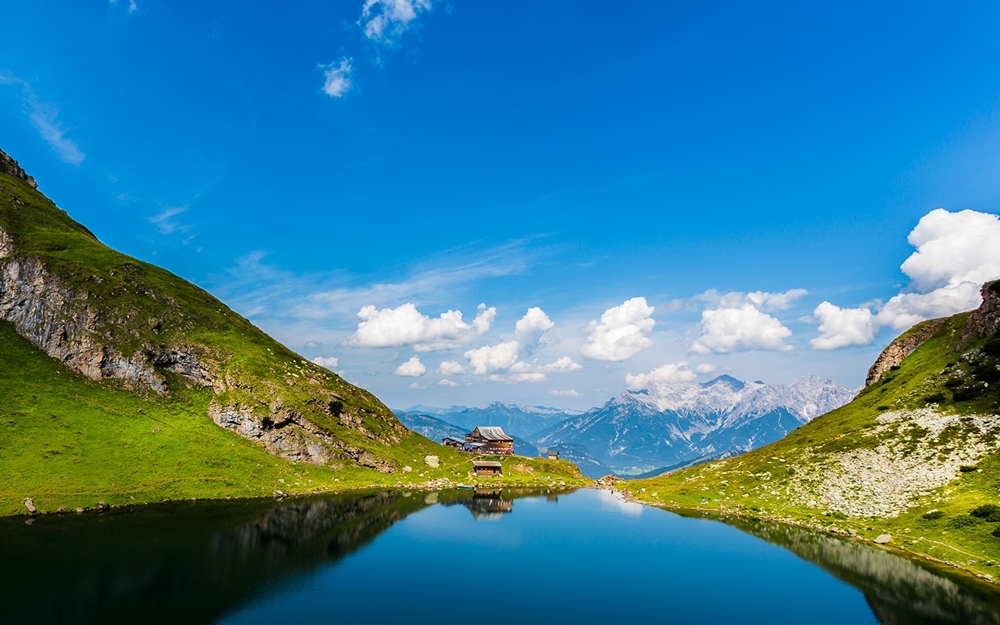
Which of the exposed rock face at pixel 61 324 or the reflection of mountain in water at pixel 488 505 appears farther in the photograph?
the exposed rock face at pixel 61 324

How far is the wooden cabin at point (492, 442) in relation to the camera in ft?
609

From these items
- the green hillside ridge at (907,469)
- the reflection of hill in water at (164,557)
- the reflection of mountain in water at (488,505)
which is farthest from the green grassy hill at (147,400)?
the green hillside ridge at (907,469)

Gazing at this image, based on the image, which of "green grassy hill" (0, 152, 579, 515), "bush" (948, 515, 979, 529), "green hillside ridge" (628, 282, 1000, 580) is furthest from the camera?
"green grassy hill" (0, 152, 579, 515)

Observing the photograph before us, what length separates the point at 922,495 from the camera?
245 feet

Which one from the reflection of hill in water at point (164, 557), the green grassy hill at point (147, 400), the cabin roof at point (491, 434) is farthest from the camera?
the cabin roof at point (491, 434)

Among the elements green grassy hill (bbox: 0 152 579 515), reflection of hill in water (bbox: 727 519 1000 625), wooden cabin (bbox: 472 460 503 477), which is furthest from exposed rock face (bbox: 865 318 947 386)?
wooden cabin (bbox: 472 460 503 477)

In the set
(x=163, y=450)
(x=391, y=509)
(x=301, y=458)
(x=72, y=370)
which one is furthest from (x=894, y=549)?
(x=72, y=370)

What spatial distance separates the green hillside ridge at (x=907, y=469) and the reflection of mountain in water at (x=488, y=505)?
37665 millimetres

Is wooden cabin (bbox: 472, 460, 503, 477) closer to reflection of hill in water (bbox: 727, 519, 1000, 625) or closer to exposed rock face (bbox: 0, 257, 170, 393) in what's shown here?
reflection of hill in water (bbox: 727, 519, 1000, 625)

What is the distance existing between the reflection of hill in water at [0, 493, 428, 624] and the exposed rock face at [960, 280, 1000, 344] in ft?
455

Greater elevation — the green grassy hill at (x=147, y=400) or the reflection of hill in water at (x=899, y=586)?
the green grassy hill at (x=147, y=400)

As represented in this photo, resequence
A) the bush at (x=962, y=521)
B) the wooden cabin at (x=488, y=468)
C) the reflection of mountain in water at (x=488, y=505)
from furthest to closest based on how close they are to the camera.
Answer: the wooden cabin at (x=488, y=468) → the reflection of mountain in water at (x=488, y=505) → the bush at (x=962, y=521)

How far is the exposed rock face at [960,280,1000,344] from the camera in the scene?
357ft

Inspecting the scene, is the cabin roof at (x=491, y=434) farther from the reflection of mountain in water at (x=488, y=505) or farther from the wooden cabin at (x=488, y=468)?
the reflection of mountain in water at (x=488, y=505)
